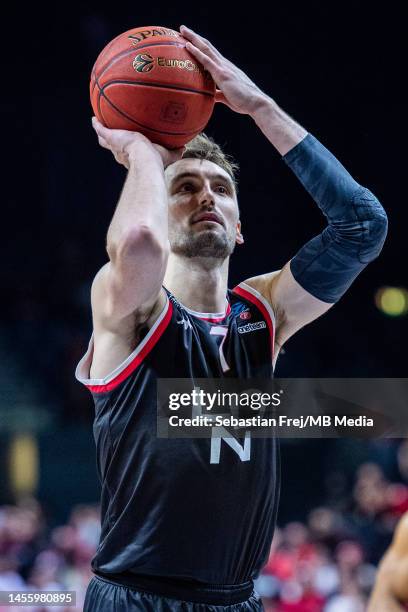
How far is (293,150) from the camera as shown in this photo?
3129 mm

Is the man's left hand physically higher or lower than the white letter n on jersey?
higher

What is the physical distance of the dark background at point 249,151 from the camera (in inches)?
415

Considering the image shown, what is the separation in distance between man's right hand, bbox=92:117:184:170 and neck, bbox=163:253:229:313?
400 millimetres

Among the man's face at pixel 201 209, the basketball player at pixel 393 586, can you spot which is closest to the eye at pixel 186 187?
the man's face at pixel 201 209

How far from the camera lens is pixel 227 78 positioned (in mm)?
3074

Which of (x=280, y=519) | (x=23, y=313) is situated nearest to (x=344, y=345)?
(x=280, y=519)

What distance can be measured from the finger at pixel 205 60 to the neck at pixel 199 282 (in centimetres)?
68

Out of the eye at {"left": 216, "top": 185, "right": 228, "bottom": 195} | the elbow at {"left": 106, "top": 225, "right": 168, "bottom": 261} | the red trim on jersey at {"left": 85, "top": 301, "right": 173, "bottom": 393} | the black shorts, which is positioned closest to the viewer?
the elbow at {"left": 106, "top": 225, "right": 168, "bottom": 261}

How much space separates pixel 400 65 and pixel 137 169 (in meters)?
9.32

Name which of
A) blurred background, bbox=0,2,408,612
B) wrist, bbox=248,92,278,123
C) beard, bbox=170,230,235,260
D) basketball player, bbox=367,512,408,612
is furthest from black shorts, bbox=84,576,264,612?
blurred background, bbox=0,2,408,612

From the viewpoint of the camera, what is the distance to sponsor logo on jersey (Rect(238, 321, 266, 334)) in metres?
3.18

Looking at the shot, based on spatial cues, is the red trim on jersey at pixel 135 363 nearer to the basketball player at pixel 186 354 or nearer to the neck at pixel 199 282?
the basketball player at pixel 186 354

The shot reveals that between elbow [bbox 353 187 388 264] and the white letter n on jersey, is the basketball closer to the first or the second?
elbow [bbox 353 187 388 264]

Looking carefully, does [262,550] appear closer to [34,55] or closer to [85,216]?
[85,216]
